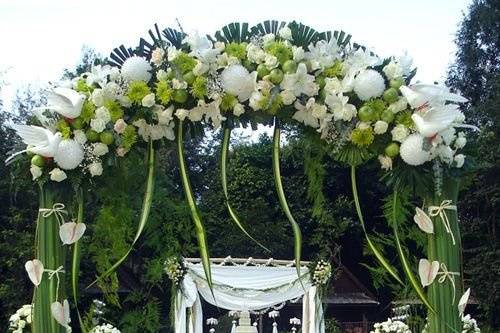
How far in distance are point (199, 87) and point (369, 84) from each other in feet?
2.65

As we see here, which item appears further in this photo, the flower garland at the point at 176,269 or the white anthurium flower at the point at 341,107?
the flower garland at the point at 176,269

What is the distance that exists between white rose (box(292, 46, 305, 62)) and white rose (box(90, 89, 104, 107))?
0.94 meters

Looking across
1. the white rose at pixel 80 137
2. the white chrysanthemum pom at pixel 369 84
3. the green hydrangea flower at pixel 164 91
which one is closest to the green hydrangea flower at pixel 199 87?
the green hydrangea flower at pixel 164 91

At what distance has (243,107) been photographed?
3.82m

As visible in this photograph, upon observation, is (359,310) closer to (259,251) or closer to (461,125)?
(259,251)

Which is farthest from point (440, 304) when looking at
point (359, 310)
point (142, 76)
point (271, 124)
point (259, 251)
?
point (359, 310)

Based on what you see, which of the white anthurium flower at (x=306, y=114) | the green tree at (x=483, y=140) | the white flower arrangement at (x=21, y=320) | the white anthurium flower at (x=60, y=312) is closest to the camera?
the white anthurium flower at (x=60, y=312)

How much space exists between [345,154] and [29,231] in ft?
37.7

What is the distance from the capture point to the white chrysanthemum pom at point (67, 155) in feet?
12.0

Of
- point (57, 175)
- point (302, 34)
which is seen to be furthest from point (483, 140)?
point (57, 175)

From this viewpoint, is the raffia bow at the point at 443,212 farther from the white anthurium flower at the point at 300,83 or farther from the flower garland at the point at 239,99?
the white anthurium flower at the point at 300,83

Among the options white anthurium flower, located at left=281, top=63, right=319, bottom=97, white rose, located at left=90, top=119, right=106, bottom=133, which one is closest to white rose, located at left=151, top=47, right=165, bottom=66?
white rose, located at left=90, top=119, right=106, bottom=133

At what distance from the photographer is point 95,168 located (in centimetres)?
372

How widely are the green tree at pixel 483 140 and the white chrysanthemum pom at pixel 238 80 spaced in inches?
417
